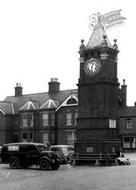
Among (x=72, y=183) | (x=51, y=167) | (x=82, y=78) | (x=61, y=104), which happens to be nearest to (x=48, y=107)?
(x=61, y=104)

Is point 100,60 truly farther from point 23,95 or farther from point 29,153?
point 23,95

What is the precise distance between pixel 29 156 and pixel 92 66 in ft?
27.2

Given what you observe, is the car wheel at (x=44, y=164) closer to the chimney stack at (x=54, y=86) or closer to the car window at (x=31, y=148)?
the car window at (x=31, y=148)

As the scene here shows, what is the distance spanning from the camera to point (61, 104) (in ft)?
194

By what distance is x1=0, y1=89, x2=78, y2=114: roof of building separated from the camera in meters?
60.3

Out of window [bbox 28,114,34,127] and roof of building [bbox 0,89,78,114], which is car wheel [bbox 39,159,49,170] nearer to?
roof of building [bbox 0,89,78,114]

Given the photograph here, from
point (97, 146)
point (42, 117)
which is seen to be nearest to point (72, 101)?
point (42, 117)

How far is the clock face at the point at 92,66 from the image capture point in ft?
104

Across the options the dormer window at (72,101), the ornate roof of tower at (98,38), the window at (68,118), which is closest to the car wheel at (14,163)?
the ornate roof of tower at (98,38)

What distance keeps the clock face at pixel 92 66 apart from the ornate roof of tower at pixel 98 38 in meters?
1.15

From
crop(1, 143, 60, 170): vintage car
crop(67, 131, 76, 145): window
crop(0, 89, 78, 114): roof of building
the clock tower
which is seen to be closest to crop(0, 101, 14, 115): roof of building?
crop(0, 89, 78, 114): roof of building

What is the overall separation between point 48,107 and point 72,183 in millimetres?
41875

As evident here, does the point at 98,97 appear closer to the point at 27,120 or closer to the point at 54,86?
the point at 54,86

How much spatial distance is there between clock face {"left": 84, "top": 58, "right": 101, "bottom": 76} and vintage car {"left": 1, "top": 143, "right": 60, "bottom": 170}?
683cm
